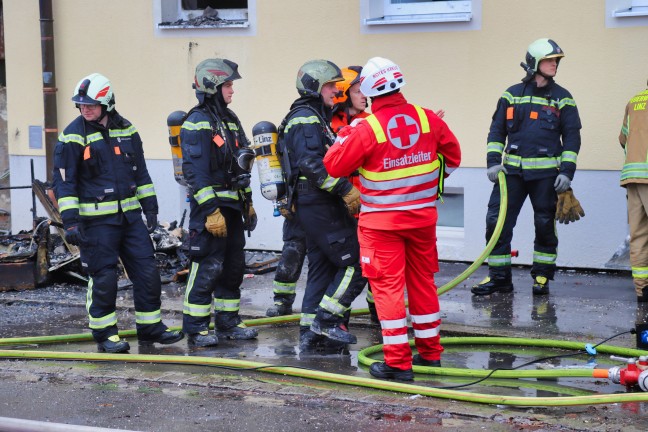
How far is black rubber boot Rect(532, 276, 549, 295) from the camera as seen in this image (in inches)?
361

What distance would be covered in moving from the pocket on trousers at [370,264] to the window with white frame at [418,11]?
4.37 metres

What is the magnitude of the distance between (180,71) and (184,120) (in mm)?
4175

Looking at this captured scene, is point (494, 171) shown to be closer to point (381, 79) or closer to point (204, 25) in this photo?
point (381, 79)

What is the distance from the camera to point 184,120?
308 inches

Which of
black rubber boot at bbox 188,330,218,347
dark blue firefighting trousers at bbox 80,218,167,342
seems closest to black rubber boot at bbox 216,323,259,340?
black rubber boot at bbox 188,330,218,347

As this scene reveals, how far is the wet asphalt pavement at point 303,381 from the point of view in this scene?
19.3 ft

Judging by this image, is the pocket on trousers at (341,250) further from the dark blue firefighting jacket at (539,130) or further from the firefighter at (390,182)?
the dark blue firefighting jacket at (539,130)

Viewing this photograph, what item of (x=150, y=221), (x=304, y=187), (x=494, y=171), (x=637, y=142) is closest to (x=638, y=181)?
(x=637, y=142)

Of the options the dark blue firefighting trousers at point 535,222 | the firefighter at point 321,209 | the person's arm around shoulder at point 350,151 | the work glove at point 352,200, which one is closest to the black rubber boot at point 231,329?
the firefighter at point 321,209

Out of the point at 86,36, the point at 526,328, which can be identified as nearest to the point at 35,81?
the point at 86,36

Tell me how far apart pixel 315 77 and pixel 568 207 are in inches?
110

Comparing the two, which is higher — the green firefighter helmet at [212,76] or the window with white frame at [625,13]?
the window with white frame at [625,13]

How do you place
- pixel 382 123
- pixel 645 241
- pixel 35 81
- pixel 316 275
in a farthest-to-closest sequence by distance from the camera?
pixel 35 81
pixel 645 241
pixel 316 275
pixel 382 123

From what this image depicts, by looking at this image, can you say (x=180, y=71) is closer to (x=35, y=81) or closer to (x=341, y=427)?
(x=35, y=81)
